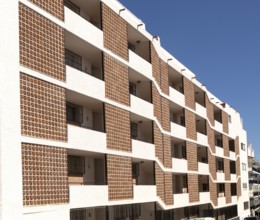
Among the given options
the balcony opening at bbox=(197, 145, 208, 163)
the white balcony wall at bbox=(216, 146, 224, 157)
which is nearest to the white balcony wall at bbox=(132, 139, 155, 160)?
the balcony opening at bbox=(197, 145, 208, 163)

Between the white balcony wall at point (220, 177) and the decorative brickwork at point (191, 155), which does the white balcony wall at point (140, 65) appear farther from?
the white balcony wall at point (220, 177)

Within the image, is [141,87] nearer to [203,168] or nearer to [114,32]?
[114,32]

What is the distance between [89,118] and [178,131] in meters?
15.1

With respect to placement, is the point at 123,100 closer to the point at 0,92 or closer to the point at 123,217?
the point at 123,217

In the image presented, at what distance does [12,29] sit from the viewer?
2134 centimetres

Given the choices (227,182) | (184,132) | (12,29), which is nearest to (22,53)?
(12,29)

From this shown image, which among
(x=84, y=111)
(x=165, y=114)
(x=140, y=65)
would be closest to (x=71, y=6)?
(x=84, y=111)

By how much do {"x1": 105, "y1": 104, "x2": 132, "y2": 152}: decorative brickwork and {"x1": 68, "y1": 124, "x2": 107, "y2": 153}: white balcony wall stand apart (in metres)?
0.98

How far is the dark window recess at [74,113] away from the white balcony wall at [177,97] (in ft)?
49.1

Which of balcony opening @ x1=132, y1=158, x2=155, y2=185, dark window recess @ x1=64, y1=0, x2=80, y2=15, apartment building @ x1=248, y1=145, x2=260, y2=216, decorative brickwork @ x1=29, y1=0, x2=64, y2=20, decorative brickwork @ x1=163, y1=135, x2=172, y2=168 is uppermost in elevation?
dark window recess @ x1=64, y1=0, x2=80, y2=15

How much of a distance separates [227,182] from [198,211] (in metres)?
11.9

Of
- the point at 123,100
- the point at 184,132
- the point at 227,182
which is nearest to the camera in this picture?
the point at 123,100

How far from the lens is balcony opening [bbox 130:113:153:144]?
37188 mm

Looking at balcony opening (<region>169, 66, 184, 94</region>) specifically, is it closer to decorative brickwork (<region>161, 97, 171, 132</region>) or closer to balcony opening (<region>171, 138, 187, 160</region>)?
decorative brickwork (<region>161, 97, 171, 132</region>)
